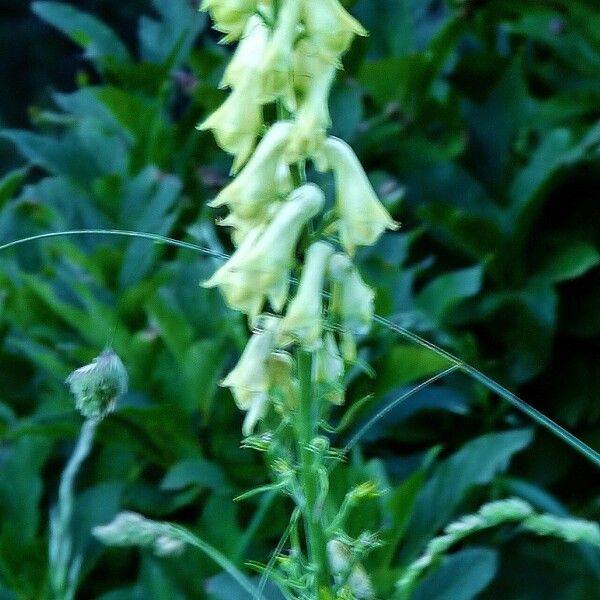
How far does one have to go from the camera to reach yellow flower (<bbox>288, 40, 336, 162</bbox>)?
978 millimetres

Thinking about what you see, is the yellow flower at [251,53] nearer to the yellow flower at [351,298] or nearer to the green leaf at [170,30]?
the yellow flower at [351,298]

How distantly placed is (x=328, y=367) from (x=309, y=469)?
0.31 feet

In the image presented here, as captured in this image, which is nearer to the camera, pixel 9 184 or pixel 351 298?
pixel 351 298

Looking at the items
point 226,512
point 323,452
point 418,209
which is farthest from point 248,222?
point 418,209

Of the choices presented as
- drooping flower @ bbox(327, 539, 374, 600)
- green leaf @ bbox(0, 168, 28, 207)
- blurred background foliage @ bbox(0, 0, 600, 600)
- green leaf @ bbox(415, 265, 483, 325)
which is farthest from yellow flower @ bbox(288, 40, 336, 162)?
green leaf @ bbox(0, 168, 28, 207)

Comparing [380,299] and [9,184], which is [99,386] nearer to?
[380,299]

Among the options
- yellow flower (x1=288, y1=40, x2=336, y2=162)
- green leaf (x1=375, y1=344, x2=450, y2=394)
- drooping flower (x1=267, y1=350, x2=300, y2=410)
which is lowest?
green leaf (x1=375, y1=344, x2=450, y2=394)

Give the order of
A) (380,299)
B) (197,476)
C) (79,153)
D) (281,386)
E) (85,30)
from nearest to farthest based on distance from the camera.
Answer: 1. (281,386)
2. (197,476)
3. (380,299)
4. (79,153)
5. (85,30)

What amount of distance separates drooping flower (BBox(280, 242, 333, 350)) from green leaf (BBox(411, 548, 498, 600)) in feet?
3.01

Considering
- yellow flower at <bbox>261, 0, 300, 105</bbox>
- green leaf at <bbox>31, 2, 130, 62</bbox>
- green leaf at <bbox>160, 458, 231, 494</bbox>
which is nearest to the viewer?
yellow flower at <bbox>261, 0, 300, 105</bbox>

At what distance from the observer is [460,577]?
1.80 metres

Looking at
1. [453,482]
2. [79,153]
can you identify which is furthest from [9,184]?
[453,482]

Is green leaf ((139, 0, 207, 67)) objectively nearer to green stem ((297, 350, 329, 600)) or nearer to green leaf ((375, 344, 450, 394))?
green leaf ((375, 344, 450, 394))

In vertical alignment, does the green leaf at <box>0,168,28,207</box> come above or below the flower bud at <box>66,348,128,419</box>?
below
